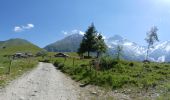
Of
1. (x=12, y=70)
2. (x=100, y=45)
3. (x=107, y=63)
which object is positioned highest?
(x=100, y=45)

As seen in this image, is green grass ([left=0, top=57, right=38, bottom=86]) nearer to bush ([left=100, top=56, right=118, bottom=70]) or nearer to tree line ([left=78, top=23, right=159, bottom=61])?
bush ([left=100, top=56, right=118, bottom=70])

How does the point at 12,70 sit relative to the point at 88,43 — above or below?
below

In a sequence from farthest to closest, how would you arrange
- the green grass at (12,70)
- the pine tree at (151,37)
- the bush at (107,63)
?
the pine tree at (151,37) → the bush at (107,63) → the green grass at (12,70)

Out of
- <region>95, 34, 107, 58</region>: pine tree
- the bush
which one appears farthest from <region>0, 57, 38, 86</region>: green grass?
<region>95, 34, 107, 58</region>: pine tree

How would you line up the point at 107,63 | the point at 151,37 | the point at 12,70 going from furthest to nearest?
1. the point at 151,37
2. the point at 12,70
3. the point at 107,63

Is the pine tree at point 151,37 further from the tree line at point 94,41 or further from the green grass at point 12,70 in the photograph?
the green grass at point 12,70

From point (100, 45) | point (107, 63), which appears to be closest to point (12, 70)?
point (107, 63)

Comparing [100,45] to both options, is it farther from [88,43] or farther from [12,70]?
[12,70]

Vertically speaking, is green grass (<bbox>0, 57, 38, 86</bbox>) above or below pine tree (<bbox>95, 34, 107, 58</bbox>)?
below

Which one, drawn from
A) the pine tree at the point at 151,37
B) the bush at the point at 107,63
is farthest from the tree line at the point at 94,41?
the bush at the point at 107,63

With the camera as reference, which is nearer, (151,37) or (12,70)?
Result: (12,70)

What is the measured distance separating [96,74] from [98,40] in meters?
85.1

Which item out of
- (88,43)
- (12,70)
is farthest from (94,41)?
(12,70)

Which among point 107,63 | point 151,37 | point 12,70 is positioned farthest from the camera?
point 151,37
